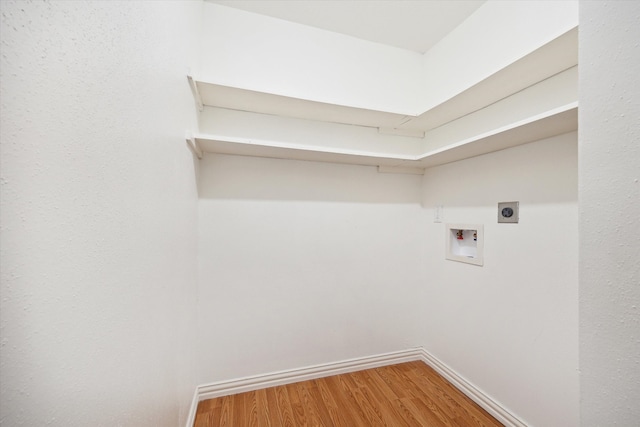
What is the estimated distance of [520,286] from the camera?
1.41 metres

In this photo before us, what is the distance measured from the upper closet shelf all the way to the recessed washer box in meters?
0.52

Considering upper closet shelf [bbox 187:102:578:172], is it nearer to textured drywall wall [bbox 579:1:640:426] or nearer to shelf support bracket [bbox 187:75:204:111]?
shelf support bracket [bbox 187:75:204:111]

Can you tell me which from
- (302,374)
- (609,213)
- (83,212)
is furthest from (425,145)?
(83,212)

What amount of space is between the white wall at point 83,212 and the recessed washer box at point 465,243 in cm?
185

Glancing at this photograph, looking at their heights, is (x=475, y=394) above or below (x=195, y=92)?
below

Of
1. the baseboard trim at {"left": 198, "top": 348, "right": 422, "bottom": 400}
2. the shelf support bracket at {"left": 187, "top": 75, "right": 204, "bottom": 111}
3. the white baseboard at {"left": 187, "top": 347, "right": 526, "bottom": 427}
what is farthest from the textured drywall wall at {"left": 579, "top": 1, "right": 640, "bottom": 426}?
the baseboard trim at {"left": 198, "top": 348, "right": 422, "bottom": 400}

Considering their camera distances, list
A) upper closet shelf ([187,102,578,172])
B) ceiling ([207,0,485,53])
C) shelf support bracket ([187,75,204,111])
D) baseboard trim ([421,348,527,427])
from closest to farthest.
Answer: upper closet shelf ([187,102,578,172]) → shelf support bracket ([187,75,204,111]) → baseboard trim ([421,348,527,427]) → ceiling ([207,0,485,53])

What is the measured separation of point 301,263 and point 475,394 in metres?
1.48

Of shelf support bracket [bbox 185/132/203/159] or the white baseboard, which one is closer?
shelf support bracket [bbox 185/132/203/159]

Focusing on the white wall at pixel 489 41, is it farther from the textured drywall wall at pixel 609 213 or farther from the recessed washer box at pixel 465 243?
the recessed washer box at pixel 465 243

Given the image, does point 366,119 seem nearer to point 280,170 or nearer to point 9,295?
point 280,170

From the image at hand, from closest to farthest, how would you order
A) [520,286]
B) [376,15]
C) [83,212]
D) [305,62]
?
[83,212], [520,286], [376,15], [305,62]

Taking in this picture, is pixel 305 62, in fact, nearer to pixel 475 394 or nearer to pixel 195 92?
pixel 195 92

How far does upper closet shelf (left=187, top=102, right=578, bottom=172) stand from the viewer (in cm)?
112
